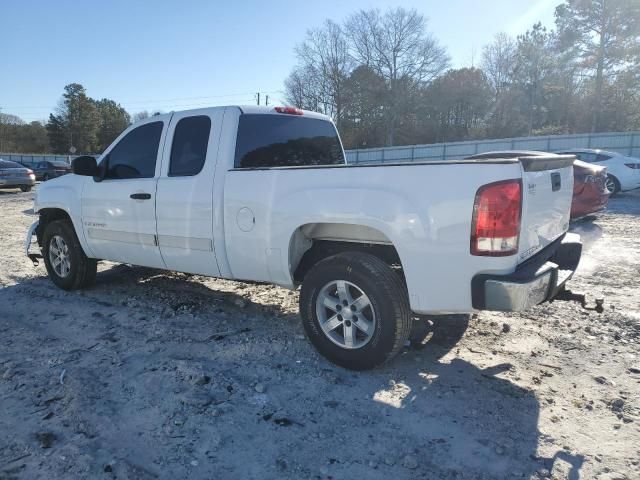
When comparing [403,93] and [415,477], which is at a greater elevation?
[403,93]

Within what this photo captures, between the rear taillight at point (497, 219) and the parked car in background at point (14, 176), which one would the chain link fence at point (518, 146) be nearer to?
the parked car in background at point (14, 176)

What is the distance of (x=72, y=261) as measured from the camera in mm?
5711

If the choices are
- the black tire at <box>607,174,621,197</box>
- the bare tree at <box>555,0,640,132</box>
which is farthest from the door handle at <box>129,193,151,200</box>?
the bare tree at <box>555,0,640,132</box>

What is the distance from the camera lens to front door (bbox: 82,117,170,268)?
481 cm

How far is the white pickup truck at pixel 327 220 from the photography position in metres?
3.03

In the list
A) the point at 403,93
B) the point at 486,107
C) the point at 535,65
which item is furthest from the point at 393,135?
the point at 535,65

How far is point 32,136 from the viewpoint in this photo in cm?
7362

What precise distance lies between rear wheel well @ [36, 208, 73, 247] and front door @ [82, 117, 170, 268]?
0.73 m

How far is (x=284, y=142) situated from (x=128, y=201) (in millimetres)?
1725

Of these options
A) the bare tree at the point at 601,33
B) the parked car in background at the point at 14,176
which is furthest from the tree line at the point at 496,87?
the parked car in background at the point at 14,176

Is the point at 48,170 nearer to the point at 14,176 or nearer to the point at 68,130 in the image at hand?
the point at 14,176

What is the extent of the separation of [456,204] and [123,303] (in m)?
3.95

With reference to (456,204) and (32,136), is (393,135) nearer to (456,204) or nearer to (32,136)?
(456,204)

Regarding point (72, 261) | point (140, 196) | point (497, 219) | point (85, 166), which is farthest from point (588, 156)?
point (72, 261)
